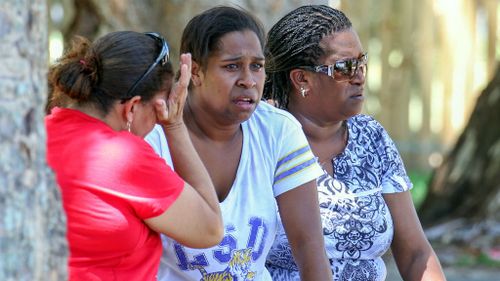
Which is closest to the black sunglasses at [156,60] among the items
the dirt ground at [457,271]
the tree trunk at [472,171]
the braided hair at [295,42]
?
the braided hair at [295,42]

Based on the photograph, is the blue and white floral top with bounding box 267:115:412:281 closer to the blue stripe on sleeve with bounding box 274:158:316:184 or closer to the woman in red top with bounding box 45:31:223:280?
the blue stripe on sleeve with bounding box 274:158:316:184

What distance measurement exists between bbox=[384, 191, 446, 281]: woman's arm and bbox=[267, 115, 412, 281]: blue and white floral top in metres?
0.04

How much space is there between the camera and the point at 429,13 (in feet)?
43.0

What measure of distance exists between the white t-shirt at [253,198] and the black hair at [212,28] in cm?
28

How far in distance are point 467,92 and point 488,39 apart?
652mm

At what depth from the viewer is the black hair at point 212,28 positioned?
Answer: 361 cm

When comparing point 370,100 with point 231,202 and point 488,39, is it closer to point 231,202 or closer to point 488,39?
point 488,39

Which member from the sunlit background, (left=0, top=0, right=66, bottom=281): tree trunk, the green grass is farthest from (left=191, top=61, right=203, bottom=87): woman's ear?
the sunlit background

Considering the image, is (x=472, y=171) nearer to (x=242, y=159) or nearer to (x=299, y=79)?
(x=299, y=79)

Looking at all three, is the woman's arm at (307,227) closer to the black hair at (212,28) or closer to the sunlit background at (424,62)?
the black hair at (212,28)

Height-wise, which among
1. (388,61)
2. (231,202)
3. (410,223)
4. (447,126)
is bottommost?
(447,126)

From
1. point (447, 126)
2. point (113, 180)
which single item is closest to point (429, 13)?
point (447, 126)

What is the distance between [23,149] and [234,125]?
1.39 m

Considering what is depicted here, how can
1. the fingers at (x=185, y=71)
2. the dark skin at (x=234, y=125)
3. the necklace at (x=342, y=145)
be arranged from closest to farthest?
the fingers at (x=185, y=71) < the dark skin at (x=234, y=125) < the necklace at (x=342, y=145)
